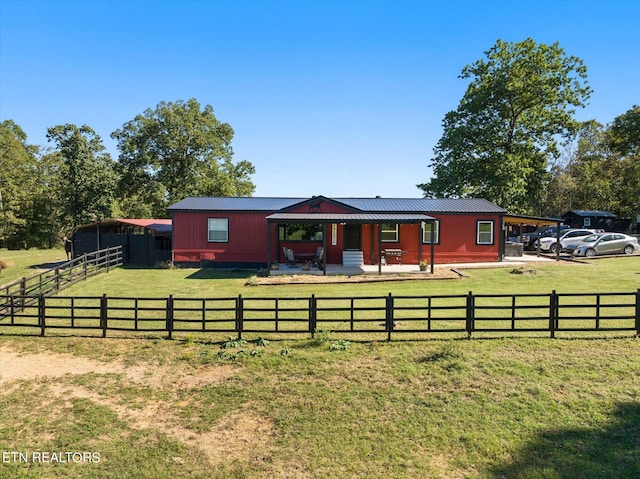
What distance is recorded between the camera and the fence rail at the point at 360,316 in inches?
389

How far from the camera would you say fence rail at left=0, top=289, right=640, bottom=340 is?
9.88m

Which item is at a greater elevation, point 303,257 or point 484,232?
point 484,232

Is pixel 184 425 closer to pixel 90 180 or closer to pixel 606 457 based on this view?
pixel 606 457

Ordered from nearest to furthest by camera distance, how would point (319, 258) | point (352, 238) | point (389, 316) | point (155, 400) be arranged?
point (155, 400)
point (389, 316)
point (319, 258)
point (352, 238)

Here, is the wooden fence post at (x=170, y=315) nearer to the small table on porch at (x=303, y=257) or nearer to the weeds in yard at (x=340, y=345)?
the weeds in yard at (x=340, y=345)

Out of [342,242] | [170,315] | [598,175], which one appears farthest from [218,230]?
[598,175]

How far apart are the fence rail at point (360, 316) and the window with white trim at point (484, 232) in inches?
417

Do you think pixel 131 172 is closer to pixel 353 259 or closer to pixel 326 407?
pixel 353 259

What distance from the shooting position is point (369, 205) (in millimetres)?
24703

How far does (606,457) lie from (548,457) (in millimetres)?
774

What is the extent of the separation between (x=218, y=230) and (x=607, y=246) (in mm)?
24039

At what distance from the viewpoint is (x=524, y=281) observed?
672 inches

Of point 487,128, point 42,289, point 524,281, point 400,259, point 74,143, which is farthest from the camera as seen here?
point 74,143

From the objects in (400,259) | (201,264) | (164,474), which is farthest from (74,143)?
(164,474)
